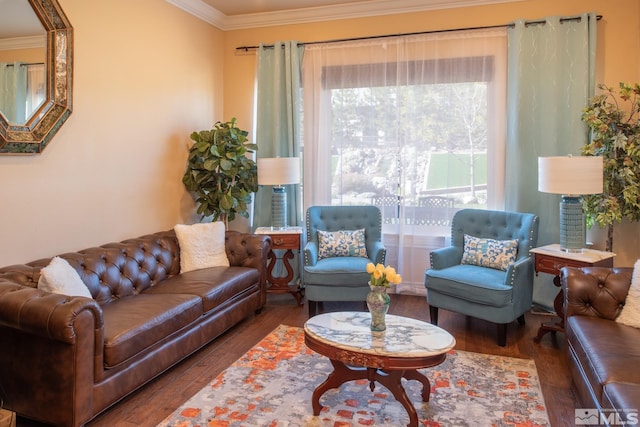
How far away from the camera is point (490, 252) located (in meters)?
3.99

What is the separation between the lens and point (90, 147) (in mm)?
3539

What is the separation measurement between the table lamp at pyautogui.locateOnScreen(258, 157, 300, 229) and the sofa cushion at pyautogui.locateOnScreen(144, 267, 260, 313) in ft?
2.66

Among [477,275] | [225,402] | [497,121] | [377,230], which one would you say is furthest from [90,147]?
[497,121]

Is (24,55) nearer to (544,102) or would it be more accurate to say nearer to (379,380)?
(379,380)

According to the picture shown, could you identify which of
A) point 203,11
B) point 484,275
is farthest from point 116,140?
point 484,275

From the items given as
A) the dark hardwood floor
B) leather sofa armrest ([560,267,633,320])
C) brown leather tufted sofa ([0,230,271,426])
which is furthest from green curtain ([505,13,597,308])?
brown leather tufted sofa ([0,230,271,426])

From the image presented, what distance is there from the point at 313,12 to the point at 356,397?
3.91 m

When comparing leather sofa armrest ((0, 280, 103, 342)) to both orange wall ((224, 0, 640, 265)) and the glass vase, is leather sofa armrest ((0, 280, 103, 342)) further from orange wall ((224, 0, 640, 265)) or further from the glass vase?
orange wall ((224, 0, 640, 265))

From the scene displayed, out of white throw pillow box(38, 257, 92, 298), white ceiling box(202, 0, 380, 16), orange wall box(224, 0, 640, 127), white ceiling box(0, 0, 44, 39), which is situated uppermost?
white ceiling box(202, 0, 380, 16)

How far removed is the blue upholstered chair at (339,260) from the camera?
4004 millimetres

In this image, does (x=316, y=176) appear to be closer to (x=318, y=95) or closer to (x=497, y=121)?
(x=318, y=95)

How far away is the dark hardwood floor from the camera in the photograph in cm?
261

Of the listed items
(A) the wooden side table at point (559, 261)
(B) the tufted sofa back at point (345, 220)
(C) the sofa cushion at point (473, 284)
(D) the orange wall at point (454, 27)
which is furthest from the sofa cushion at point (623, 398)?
(D) the orange wall at point (454, 27)

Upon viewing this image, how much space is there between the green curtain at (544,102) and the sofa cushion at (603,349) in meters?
1.68
